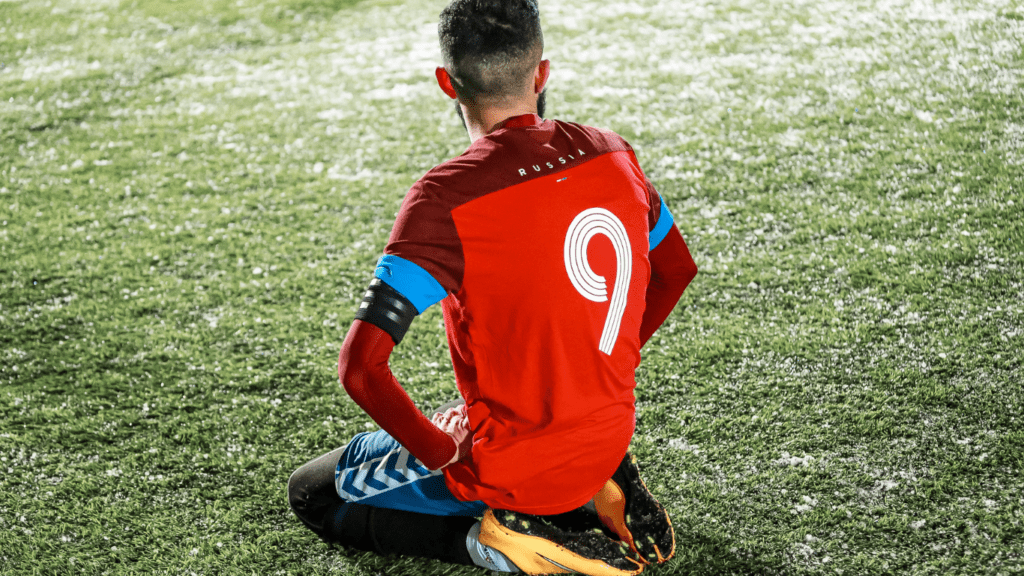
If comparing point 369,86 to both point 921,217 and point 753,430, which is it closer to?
point 921,217

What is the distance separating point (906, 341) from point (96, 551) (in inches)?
114

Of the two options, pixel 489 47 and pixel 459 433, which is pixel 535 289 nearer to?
pixel 459 433

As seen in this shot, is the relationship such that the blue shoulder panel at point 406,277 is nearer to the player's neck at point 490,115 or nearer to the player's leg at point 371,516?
the player's neck at point 490,115

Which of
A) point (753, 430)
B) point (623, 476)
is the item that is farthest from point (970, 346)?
point (623, 476)

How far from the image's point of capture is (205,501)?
2.78 m

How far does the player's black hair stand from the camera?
183 centimetres

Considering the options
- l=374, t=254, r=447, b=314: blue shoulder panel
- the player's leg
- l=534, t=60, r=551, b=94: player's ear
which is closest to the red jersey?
l=374, t=254, r=447, b=314: blue shoulder panel

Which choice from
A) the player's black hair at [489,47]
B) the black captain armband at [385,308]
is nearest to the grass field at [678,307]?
the black captain armband at [385,308]

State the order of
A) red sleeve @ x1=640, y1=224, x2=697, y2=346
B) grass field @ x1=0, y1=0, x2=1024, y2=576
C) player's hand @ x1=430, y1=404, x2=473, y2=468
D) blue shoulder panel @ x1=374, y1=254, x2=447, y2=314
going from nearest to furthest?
blue shoulder panel @ x1=374, y1=254, x2=447, y2=314 → player's hand @ x1=430, y1=404, x2=473, y2=468 → red sleeve @ x1=640, y1=224, x2=697, y2=346 → grass field @ x1=0, y1=0, x2=1024, y2=576

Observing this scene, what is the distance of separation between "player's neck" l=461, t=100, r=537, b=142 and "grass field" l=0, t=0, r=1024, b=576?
127 centimetres

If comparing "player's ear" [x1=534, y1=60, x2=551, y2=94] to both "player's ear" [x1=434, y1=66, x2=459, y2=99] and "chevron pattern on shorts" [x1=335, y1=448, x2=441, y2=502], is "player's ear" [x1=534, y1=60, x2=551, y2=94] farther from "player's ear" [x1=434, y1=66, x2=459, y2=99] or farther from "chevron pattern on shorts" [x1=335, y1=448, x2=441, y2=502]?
"chevron pattern on shorts" [x1=335, y1=448, x2=441, y2=502]

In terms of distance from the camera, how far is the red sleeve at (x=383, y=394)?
1.69 metres

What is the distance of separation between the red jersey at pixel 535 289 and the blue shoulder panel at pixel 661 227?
0.58ft

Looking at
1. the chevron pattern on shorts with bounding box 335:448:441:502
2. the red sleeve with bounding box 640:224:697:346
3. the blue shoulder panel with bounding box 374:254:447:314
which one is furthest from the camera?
the red sleeve with bounding box 640:224:697:346
